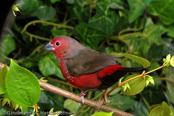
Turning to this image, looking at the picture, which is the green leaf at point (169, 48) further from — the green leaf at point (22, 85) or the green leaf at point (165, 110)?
the green leaf at point (22, 85)

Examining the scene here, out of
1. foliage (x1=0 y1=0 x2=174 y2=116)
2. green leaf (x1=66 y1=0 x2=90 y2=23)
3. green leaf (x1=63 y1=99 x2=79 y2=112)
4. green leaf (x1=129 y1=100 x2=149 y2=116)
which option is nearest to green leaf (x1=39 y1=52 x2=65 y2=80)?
foliage (x1=0 y1=0 x2=174 y2=116)

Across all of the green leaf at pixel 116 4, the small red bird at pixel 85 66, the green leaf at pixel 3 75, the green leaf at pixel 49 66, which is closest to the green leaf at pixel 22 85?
the green leaf at pixel 3 75

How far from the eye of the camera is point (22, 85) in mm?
393

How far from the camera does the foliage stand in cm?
85

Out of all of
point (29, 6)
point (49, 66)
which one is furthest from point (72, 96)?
point (29, 6)

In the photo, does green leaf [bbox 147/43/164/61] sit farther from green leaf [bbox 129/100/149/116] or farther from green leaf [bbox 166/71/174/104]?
green leaf [bbox 129/100/149/116]

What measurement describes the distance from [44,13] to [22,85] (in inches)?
20.9

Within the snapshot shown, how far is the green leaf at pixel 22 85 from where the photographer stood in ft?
1.22

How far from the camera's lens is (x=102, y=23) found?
93 cm

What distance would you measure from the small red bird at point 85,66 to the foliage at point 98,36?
21 cm

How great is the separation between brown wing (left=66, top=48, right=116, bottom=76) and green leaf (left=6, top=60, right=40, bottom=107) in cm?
19

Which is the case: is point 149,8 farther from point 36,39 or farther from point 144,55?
point 36,39

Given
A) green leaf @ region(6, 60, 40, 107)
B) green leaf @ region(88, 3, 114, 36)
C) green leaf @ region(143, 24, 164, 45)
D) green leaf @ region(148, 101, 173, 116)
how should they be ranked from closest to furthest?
green leaf @ region(6, 60, 40, 107), green leaf @ region(148, 101, 173, 116), green leaf @ region(88, 3, 114, 36), green leaf @ region(143, 24, 164, 45)

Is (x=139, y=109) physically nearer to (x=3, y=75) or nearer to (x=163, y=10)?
(x=163, y=10)
